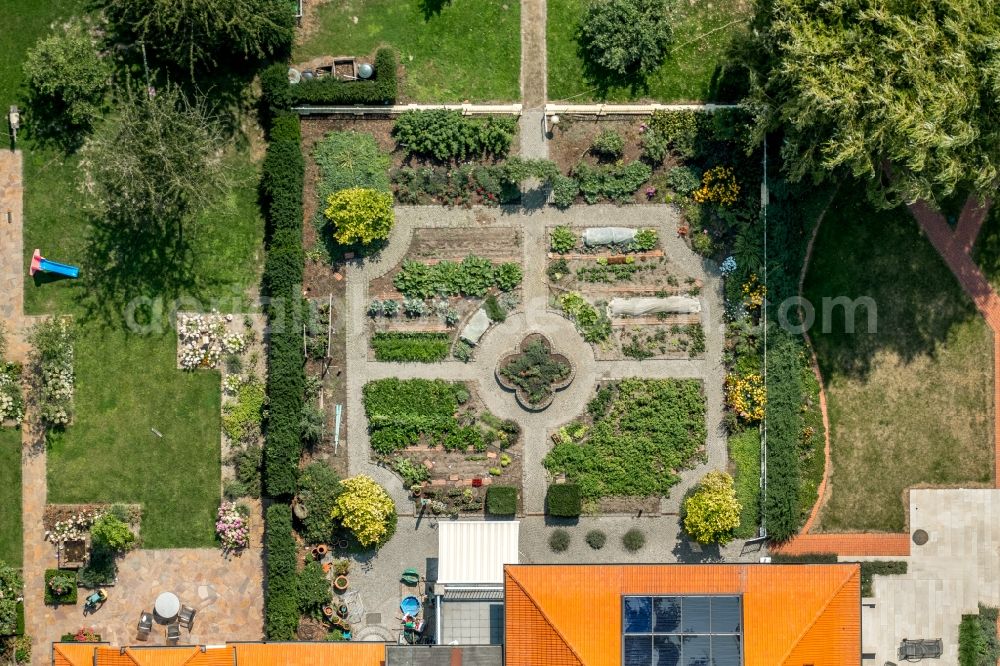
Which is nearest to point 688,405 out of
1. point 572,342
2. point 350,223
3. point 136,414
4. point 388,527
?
point 572,342

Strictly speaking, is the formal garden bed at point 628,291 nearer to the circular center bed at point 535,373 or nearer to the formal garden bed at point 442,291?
the circular center bed at point 535,373

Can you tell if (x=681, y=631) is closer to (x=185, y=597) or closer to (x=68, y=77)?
(x=185, y=597)

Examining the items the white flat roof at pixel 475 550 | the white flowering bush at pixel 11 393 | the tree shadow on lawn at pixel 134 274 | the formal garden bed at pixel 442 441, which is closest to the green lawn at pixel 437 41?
the tree shadow on lawn at pixel 134 274

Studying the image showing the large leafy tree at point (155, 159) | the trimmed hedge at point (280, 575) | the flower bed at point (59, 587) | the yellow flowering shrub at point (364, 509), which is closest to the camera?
the large leafy tree at point (155, 159)

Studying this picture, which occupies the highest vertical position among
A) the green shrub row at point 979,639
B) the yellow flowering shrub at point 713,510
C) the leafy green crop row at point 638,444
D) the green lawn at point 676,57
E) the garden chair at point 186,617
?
the green lawn at point 676,57

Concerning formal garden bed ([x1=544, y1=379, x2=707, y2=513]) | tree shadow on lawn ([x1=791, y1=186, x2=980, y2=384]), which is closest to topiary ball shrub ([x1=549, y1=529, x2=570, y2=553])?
formal garden bed ([x1=544, y1=379, x2=707, y2=513])

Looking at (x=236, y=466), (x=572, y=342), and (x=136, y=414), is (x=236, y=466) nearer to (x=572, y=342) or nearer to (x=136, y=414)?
(x=136, y=414)
